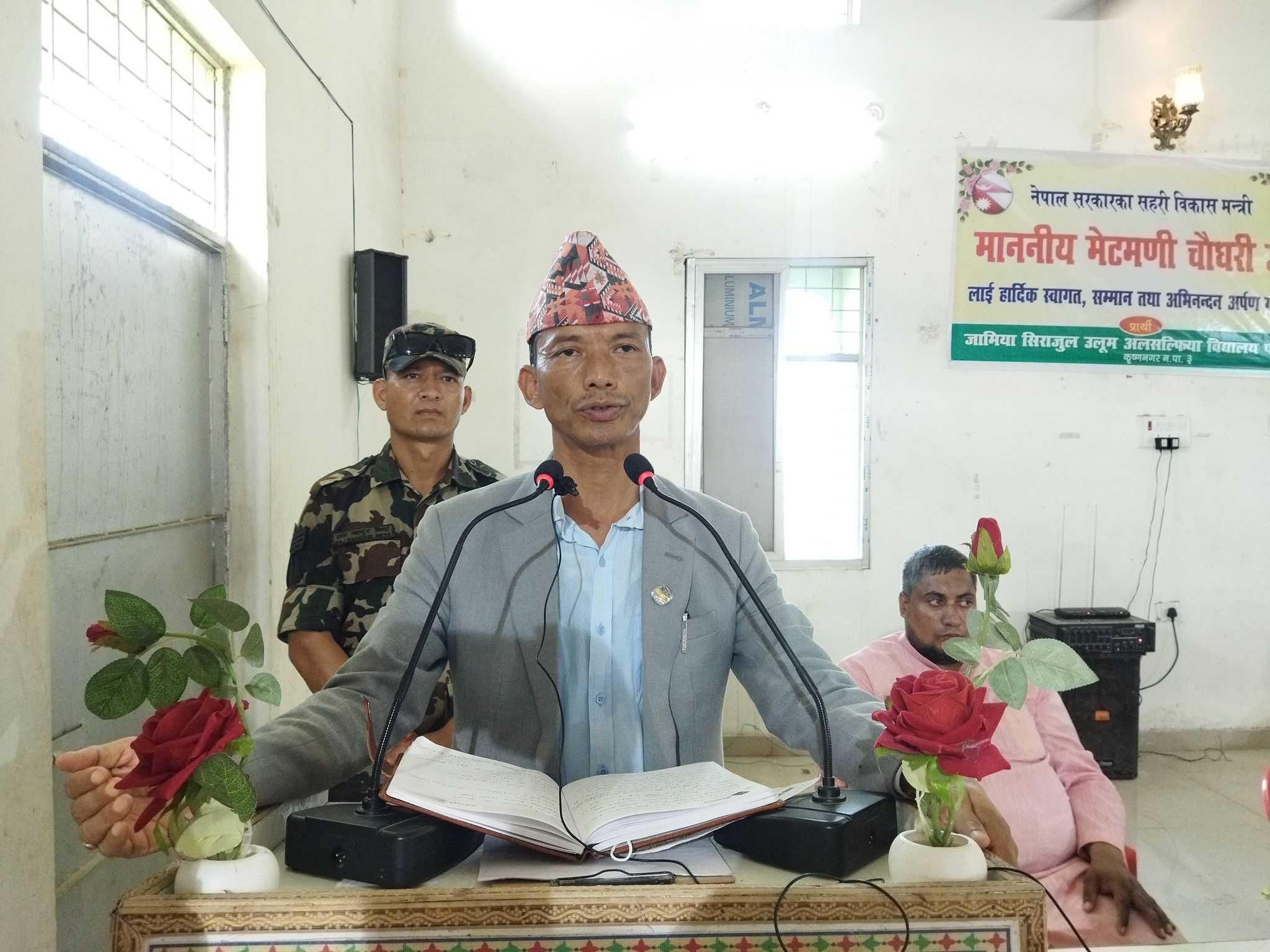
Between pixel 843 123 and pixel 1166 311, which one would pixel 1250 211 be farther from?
pixel 843 123

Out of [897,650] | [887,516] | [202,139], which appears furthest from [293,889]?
[887,516]

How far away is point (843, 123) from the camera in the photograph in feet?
15.3

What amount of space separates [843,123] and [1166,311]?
5.88 feet

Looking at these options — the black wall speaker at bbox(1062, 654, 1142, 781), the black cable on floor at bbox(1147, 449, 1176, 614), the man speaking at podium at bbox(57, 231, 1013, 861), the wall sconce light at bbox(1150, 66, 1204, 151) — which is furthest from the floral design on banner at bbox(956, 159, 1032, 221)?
the man speaking at podium at bbox(57, 231, 1013, 861)

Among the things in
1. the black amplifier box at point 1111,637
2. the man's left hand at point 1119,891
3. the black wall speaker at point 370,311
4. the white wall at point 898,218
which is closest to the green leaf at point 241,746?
the man's left hand at point 1119,891

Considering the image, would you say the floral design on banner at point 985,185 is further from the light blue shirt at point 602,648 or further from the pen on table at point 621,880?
the pen on table at point 621,880

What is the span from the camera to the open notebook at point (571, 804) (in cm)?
87

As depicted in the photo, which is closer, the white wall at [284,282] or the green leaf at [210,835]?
the green leaf at [210,835]

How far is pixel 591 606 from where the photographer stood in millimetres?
1402

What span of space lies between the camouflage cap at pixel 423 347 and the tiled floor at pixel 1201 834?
2207 mm

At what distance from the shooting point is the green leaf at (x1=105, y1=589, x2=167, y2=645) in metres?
0.84

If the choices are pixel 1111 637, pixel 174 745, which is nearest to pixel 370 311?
pixel 174 745

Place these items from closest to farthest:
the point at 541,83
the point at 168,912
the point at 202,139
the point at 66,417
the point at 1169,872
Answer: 1. the point at 168,912
2. the point at 66,417
3. the point at 202,139
4. the point at 1169,872
5. the point at 541,83

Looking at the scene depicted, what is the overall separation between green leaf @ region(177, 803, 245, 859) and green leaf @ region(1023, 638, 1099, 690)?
26.5 inches
